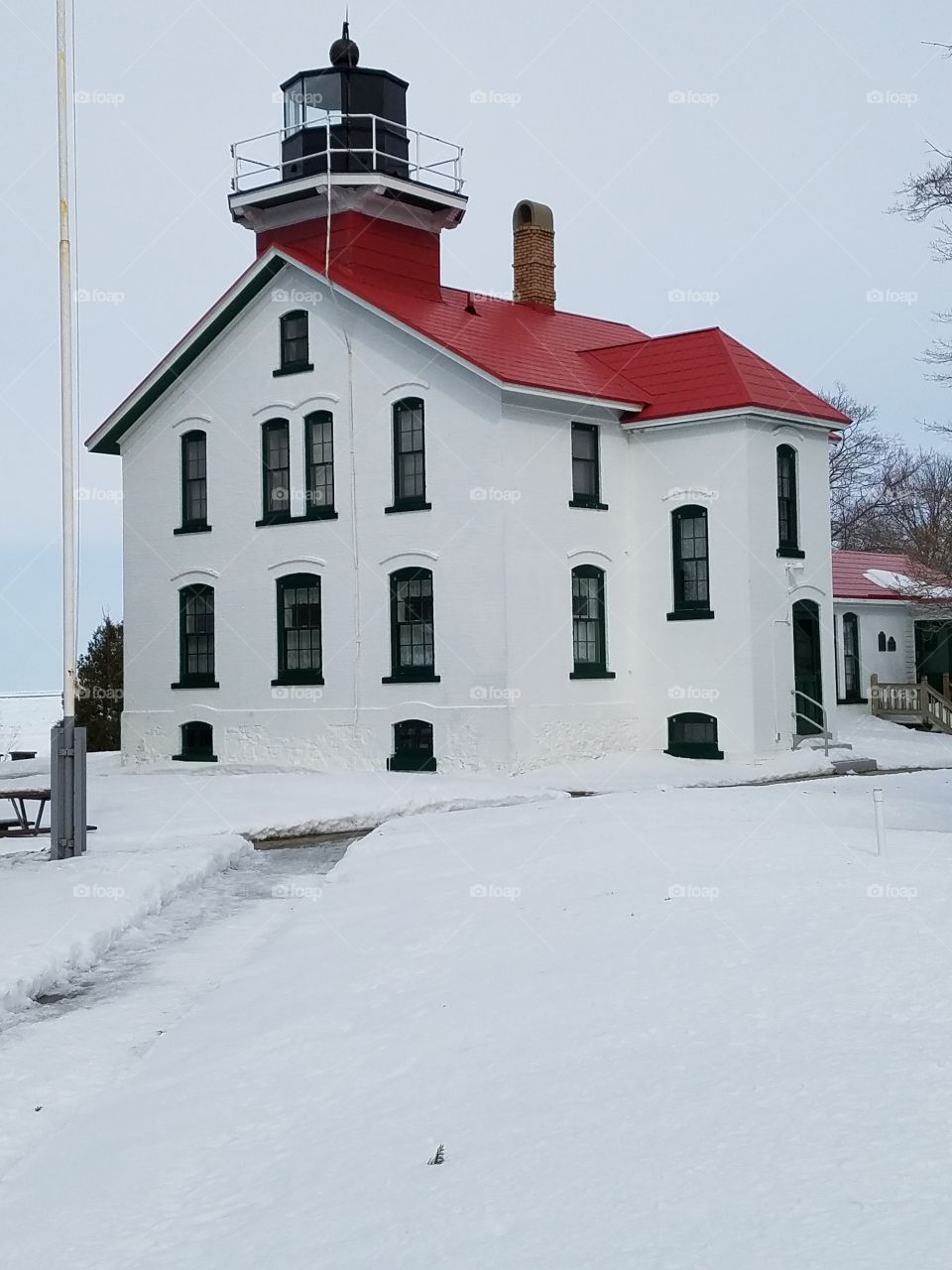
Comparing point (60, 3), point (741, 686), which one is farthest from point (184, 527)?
point (60, 3)

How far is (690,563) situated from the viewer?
87.3ft

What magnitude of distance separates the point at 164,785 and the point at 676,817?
1143 cm

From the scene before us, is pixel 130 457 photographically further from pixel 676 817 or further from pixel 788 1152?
pixel 788 1152

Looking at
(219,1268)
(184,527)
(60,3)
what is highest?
(60,3)

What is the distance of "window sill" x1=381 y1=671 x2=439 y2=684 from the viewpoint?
25469mm

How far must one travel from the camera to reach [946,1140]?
503 centimetres

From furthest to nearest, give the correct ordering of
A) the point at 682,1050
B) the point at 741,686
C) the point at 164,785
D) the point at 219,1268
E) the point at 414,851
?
the point at 741,686
the point at 164,785
the point at 414,851
the point at 682,1050
the point at 219,1268

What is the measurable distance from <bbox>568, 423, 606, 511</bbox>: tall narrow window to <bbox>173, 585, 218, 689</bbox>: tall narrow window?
776 centimetres

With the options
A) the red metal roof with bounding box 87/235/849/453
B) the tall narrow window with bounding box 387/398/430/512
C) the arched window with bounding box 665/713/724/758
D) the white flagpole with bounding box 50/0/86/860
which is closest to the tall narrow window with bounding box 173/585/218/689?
the red metal roof with bounding box 87/235/849/453

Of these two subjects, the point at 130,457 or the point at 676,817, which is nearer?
the point at 676,817

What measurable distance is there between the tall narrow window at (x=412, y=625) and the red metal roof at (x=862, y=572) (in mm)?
12332

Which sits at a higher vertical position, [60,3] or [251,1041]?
[60,3]

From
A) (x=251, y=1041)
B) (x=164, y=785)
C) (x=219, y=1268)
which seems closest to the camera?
(x=219, y=1268)

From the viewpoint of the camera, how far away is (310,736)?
27.0 m
